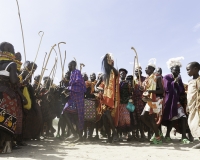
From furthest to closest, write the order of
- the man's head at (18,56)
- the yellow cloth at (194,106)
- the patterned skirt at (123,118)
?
the patterned skirt at (123,118) < the man's head at (18,56) < the yellow cloth at (194,106)

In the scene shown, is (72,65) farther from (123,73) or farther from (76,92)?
(123,73)

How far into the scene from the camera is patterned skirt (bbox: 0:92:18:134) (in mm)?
4332

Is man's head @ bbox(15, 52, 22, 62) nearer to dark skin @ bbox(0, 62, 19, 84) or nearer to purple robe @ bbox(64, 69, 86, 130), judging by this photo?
purple robe @ bbox(64, 69, 86, 130)

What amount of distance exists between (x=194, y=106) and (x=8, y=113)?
4.01 m

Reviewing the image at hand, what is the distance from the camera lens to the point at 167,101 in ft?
21.5

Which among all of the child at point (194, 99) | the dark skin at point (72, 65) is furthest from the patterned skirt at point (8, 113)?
the child at point (194, 99)

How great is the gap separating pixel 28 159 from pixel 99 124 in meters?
3.81

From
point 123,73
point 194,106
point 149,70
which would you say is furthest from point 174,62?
point 194,106

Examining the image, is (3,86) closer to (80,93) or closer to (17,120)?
(17,120)

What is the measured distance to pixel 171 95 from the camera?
6.55 metres

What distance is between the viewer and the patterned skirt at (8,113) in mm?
4332

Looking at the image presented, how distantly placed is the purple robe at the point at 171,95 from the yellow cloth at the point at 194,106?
120 centimetres

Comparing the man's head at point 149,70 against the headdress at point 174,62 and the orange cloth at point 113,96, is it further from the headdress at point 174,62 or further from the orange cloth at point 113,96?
the orange cloth at point 113,96

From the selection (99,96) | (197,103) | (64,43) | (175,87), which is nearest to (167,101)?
(175,87)
